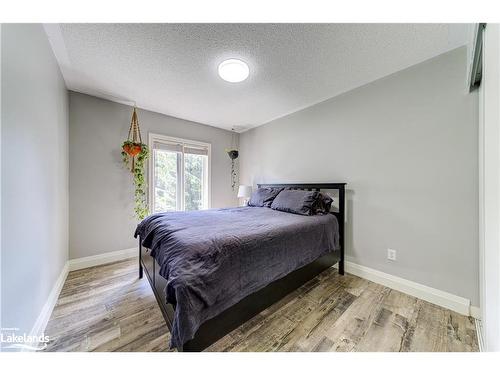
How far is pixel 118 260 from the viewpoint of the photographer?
8.86 ft

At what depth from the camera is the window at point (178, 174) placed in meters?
3.12

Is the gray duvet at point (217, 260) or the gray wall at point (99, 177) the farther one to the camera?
the gray wall at point (99, 177)

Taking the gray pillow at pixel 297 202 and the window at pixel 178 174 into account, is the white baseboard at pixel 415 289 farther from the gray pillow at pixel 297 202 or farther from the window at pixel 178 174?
the window at pixel 178 174

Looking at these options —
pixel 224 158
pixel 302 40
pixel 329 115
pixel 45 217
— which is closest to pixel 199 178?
pixel 224 158

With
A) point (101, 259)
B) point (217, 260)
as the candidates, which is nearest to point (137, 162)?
point (101, 259)

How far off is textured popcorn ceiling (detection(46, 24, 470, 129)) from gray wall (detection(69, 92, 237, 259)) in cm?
28

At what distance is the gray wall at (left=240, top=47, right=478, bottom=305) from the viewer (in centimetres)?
160

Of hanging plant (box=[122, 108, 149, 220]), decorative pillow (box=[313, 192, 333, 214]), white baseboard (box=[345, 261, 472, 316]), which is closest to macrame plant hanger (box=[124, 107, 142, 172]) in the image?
hanging plant (box=[122, 108, 149, 220])

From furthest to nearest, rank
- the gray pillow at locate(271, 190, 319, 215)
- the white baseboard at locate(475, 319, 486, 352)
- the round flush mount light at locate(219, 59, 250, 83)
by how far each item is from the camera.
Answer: the gray pillow at locate(271, 190, 319, 215), the round flush mount light at locate(219, 59, 250, 83), the white baseboard at locate(475, 319, 486, 352)

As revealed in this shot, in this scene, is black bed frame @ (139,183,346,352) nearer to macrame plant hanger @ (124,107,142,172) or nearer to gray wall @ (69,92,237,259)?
gray wall @ (69,92,237,259)

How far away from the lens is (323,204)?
2383mm

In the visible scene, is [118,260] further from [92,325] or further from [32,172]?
[32,172]

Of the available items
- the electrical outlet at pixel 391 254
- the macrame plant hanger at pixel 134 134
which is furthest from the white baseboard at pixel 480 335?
the macrame plant hanger at pixel 134 134

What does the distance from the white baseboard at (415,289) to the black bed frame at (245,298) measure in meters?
0.22
